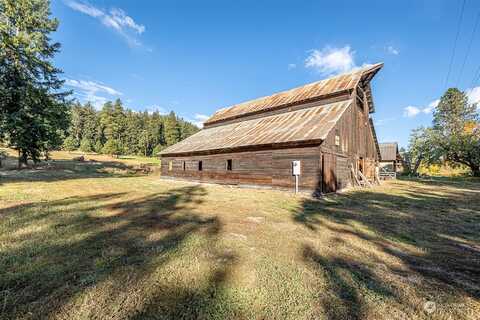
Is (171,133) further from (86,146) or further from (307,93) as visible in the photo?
(307,93)

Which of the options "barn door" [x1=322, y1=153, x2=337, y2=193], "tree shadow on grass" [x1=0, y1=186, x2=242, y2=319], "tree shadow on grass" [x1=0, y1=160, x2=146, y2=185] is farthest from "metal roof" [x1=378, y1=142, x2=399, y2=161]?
"tree shadow on grass" [x1=0, y1=160, x2=146, y2=185]

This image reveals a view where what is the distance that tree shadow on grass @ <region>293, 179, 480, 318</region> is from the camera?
3600 millimetres

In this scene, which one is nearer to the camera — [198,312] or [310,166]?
[198,312]

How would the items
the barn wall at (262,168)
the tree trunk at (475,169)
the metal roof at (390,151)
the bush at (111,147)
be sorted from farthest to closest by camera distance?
1. the bush at (111,147)
2. the metal roof at (390,151)
3. the tree trunk at (475,169)
4. the barn wall at (262,168)

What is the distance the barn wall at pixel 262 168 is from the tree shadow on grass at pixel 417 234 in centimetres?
275

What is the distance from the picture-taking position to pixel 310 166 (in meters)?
12.5

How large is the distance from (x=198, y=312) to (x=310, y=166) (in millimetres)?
11115

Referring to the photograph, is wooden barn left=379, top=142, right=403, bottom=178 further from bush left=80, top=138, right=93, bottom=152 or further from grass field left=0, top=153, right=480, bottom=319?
bush left=80, top=138, right=93, bottom=152

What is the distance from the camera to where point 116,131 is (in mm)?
61594

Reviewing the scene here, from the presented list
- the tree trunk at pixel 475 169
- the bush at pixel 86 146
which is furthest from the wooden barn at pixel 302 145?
the bush at pixel 86 146

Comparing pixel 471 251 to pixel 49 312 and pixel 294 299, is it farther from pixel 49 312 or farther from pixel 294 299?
pixel 49 312

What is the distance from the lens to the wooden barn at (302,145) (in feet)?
42.4

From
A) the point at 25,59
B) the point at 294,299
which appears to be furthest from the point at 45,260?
the point at 25,59

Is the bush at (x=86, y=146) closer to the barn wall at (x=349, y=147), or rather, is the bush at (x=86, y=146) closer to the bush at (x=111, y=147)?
the bush at (x=111, y=147)
